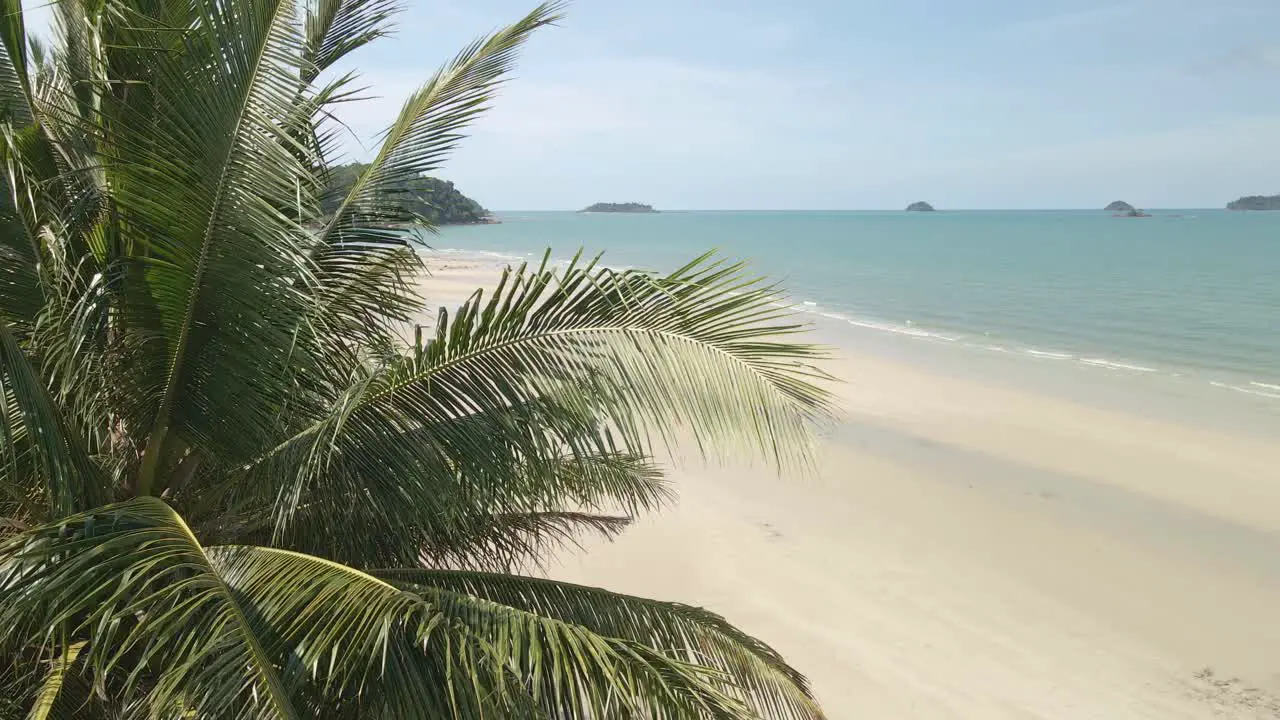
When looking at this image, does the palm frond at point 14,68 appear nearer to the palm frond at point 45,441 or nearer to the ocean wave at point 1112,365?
the palm frond at point 45,441

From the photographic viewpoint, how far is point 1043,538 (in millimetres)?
8664

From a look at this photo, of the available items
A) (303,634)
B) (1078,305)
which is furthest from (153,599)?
(1078,305)

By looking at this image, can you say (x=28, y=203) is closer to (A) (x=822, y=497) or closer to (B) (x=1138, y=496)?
(A) (x=822, y=497)

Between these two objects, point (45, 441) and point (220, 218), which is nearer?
point (45, 441)

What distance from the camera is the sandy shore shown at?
19.7ft

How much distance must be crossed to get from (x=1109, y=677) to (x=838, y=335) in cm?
1625

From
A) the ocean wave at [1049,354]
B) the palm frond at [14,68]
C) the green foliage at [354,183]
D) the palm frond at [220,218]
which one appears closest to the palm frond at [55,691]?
the palm frond at [220,218]

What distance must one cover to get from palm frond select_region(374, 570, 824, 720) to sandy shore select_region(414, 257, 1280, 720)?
2.66 meters

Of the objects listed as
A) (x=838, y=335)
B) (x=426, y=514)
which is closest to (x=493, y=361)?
(x=426, y=514)

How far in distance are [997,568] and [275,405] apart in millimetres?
6856

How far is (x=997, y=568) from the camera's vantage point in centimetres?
788

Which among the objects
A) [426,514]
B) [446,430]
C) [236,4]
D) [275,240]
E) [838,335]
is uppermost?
[236,4]

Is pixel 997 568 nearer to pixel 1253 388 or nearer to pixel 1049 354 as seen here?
pixel 1253 388

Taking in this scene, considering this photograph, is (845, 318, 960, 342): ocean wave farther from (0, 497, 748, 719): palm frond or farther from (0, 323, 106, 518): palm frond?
(0, 323, 106, 518): palm frond
